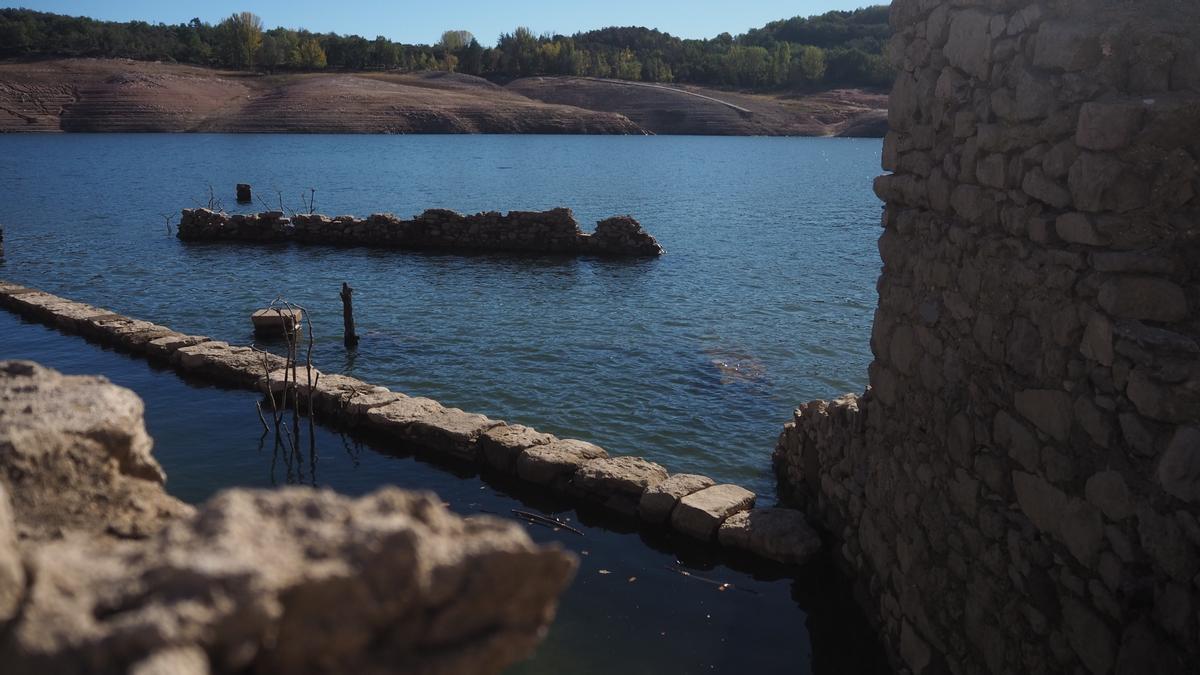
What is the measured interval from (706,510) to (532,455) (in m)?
2.21

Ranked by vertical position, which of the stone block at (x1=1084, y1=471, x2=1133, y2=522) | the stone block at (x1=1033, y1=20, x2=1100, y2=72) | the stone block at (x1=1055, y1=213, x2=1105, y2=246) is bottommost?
the stone block at (x1=1084, y1=471, x2=1133, y2=522)

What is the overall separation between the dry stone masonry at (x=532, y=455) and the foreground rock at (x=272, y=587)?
6.87 meters

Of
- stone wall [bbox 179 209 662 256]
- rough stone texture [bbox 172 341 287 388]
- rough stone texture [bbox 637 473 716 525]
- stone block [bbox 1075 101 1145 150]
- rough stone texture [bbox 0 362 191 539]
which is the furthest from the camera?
stone wall [bbox 179 209 662 256]

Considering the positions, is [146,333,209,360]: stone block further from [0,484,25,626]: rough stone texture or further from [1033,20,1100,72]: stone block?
[0,484,25,626]: rough stone texture

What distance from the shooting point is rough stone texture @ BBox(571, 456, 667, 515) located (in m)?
9.82

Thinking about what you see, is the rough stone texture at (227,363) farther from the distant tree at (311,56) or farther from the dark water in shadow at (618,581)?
the distant tree at (311,56)

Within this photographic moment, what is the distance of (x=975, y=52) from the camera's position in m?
5.35

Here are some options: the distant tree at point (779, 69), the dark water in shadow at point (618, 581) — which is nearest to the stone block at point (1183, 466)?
the dark water in shadow at point (618, 581)

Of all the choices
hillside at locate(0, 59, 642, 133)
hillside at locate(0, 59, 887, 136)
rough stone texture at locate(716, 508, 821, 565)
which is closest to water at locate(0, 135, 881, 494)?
rough stone texture at locate(716, 508, 821, 565)

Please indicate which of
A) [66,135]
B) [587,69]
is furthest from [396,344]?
[587,69]

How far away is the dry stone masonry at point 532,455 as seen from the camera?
29.8 ft

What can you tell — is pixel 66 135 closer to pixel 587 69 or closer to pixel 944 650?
pixel 587 69

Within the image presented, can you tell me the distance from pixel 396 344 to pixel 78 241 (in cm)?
1764

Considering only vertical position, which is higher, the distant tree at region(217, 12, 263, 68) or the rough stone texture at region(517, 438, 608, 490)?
the distant tree at region(217, 12, 263, 68)
